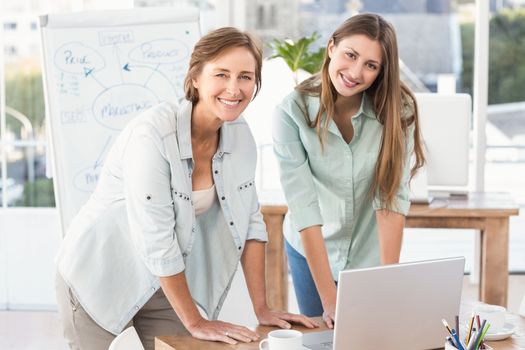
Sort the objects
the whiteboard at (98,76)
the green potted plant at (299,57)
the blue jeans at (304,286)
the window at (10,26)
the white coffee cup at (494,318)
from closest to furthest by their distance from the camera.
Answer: the white coffee cup at (494,318) < the blue jeans at (304,286) < the whiteboard at (98,76) < the green potted plant at (299,57) < the window at (10,26)

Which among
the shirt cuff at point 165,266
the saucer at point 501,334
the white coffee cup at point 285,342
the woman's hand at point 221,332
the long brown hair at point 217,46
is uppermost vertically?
the long brown hair at point 217,46

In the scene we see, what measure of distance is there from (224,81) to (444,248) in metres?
3.40

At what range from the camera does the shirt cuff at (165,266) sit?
2.07 meters

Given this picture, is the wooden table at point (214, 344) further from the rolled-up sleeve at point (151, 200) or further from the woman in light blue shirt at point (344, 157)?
the woman in light blue shirt at point (344, 157)

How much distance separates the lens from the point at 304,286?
103 inches

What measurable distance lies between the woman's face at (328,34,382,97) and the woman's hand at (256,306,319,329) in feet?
2.07

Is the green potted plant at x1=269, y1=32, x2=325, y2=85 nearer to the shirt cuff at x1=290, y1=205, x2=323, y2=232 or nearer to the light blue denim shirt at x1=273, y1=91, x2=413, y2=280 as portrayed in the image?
the light blue denim shirt at x1=273, y1=91, x2=413, y2=280

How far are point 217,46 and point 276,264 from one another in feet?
5.58

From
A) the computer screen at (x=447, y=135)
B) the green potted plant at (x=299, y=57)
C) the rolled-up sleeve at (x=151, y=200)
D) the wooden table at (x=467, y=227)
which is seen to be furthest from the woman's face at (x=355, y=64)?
the green potted plant at (x=299, y=57)

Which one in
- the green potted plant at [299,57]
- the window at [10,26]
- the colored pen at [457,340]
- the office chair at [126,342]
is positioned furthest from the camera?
the window at [10,26]

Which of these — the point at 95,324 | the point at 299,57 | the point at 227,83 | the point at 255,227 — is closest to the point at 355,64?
the point at 227,83

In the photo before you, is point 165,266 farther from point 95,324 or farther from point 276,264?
point 276,264

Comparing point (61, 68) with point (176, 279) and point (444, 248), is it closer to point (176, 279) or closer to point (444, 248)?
point (176, 279)

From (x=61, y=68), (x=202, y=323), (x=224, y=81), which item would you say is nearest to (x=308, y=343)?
(x=202, y=323)
